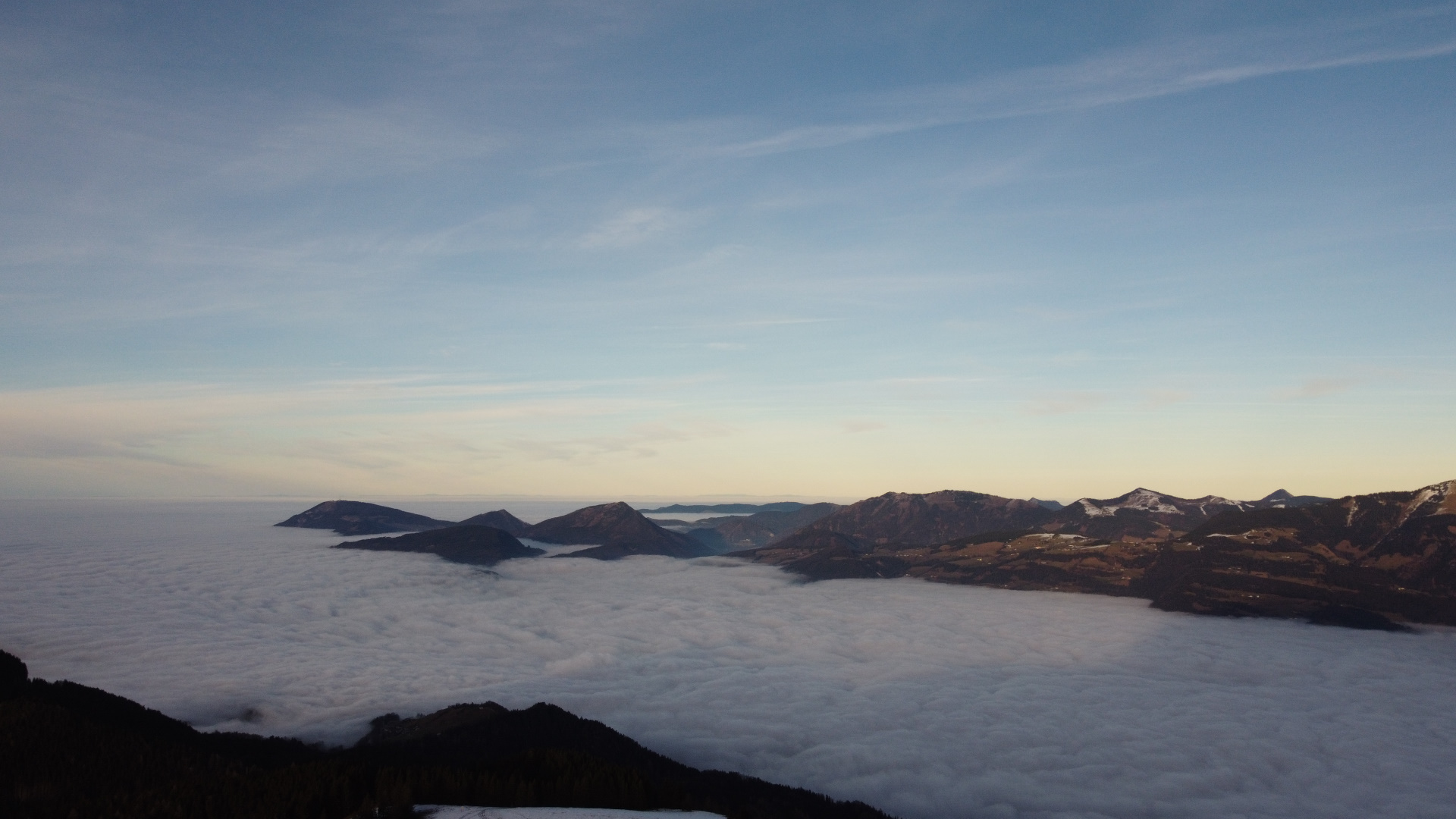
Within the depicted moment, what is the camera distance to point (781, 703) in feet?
524

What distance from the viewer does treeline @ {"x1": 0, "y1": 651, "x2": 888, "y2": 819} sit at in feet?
165

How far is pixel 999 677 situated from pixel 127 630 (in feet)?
784

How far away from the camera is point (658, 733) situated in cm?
13925

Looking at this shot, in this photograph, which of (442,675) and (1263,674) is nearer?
(442,675)

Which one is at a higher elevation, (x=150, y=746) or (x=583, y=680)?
(x=150, y=746)

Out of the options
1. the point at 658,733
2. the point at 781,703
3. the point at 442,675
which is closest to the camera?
the point at 658,733

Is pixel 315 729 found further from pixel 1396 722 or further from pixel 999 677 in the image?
pixel 1396 722

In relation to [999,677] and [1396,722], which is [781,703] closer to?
[999,677]

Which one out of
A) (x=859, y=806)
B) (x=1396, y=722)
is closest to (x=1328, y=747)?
(x=1396, y=722)

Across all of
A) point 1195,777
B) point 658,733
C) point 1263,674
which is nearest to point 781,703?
point 658,733

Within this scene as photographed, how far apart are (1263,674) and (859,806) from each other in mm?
153450

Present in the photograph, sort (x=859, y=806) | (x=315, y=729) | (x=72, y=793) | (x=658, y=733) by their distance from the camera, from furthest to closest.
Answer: (x=658, y=733) → (x=315, y=729) → (x=859, y=806) → (x=72, y=793)

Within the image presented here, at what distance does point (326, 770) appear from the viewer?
57844 millimetres

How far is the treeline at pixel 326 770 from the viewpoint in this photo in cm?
5038
